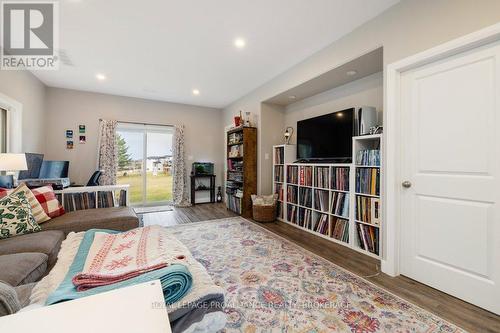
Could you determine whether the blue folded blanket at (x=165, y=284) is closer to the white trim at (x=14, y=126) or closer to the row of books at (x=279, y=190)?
the row of books at (x=279, y=190)

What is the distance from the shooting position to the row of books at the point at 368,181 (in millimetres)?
2367

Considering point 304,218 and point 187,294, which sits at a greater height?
point 187,294

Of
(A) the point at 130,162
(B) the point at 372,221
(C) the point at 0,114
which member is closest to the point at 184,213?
(A) the point at 130,162

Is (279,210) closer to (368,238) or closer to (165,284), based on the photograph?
(368,238)

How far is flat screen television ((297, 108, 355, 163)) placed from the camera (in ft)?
9.23

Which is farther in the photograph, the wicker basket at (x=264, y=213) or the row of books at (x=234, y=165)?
the row of books at (x=234, y=165)

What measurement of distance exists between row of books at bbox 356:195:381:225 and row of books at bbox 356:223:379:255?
3.6 inches

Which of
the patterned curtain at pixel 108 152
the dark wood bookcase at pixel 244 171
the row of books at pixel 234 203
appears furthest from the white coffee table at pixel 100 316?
the patterned curtain at pixel 108 152

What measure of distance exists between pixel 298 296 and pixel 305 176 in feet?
6.34

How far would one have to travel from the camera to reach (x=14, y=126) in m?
3.22

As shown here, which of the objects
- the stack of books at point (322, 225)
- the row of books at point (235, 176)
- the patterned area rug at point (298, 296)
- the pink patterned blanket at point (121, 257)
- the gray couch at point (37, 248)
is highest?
the row of books at point (235, 176)

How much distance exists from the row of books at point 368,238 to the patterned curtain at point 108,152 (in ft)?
15.6

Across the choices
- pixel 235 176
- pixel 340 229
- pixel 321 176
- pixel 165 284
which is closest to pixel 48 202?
pixel 165 284

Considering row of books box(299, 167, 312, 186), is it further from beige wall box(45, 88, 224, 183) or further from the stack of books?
beige wall box(45, 88, 224, 183)
